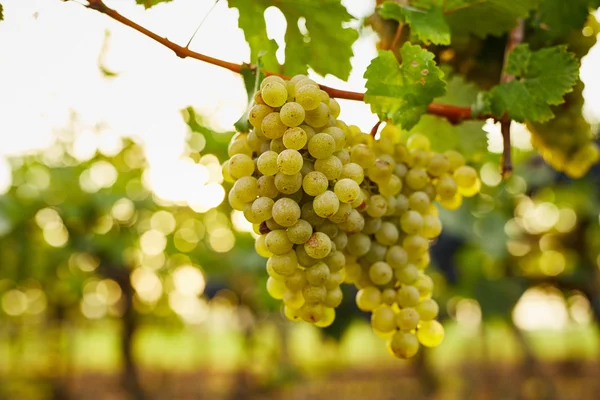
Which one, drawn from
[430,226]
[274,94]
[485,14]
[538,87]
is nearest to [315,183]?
[274,94]

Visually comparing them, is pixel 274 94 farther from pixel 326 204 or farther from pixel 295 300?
pixel 295 300

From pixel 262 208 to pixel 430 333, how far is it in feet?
1.35

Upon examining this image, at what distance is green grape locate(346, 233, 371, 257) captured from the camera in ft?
2.97

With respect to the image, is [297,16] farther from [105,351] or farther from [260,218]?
[105,351]

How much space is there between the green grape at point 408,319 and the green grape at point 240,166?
365 mm

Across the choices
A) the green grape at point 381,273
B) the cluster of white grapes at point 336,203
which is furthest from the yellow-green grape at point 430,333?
the green grape at point 381,273

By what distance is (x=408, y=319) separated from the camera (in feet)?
3.00

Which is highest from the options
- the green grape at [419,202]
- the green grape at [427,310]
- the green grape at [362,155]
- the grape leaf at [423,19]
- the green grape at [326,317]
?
the grape leaf at [423,19]

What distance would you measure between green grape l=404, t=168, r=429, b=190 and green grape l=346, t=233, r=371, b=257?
160 millimetres

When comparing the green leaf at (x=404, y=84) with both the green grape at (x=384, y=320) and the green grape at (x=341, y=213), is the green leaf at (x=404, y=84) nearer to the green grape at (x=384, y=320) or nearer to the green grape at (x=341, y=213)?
the green grape at (x=341, y=213)

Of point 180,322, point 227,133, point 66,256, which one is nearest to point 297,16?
point 227,133

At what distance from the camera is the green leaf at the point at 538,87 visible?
0.94 m

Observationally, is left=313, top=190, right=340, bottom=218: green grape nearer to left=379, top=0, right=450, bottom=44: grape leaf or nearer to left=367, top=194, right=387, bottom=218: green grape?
left=367, top=194, right=387, bottom=218: green grape

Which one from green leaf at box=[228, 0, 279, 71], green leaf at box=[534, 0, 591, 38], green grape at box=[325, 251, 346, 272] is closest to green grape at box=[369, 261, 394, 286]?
green grape at box=[325, 251, 346, 272]
